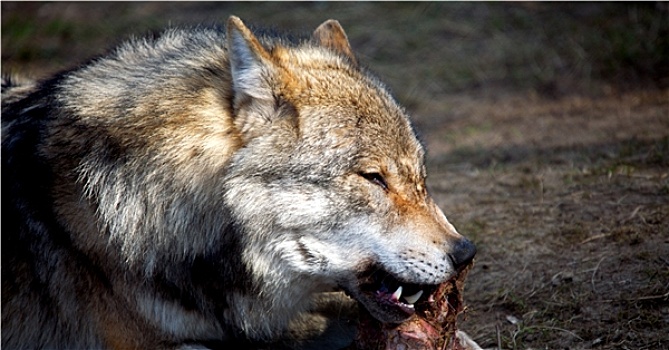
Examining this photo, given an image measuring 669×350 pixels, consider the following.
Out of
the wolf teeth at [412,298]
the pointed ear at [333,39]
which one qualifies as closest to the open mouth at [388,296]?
the wolf teeth at [412,298]

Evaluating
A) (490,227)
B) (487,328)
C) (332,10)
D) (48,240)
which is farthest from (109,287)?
(332,10)

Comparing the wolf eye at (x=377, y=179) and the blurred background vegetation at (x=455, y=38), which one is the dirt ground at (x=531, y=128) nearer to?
the blurred background vegetation at (x=455, y=38)

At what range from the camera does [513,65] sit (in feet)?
28.6

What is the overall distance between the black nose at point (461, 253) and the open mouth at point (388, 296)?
0.17 metres

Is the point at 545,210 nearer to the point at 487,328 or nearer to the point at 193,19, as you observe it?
the point at 487,328

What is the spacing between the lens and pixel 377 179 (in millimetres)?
3498

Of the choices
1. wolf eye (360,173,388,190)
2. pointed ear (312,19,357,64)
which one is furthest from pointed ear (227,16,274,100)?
pointed ear (312,19,357,64)

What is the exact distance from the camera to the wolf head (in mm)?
3412

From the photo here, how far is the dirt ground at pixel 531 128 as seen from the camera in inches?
165

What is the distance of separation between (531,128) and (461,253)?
4.13 metres

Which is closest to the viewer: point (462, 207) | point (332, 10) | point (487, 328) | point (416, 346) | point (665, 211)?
point (416, 346)

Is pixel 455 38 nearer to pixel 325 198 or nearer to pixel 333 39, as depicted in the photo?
pixel 333 39

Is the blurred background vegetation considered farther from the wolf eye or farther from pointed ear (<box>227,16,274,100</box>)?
the wolf eye

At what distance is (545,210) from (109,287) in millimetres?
2559
